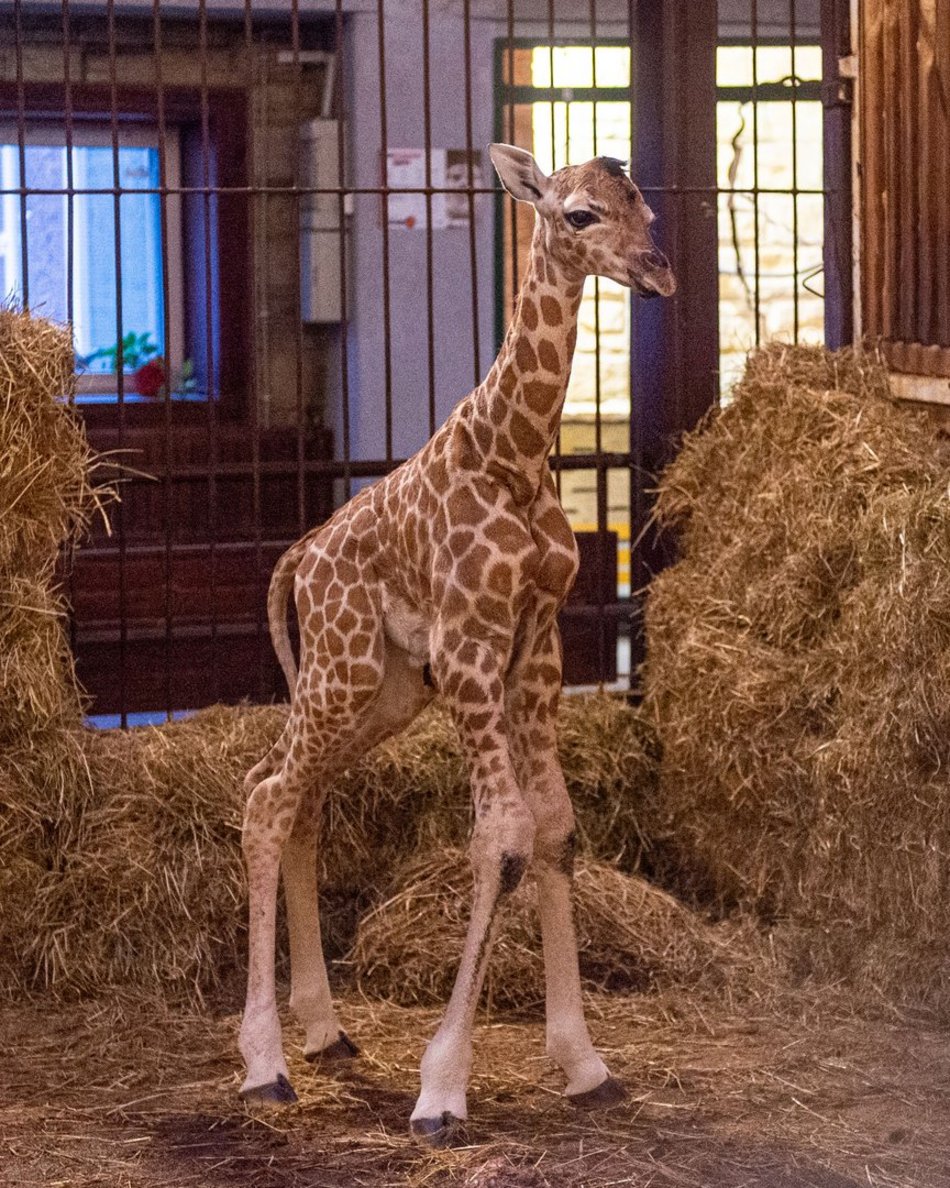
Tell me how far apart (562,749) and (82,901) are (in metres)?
1.44

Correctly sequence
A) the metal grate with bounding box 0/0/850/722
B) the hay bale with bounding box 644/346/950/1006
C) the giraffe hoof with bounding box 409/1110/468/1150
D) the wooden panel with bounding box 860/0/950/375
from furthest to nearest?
the metal grate with bounding box 0/0/850/722, the wooden panel with bounding box 860/0/950/375, the hay bale with bounding box 644/346/950/1006, the giraffe hoof with bounding box 409/1110/468/1150

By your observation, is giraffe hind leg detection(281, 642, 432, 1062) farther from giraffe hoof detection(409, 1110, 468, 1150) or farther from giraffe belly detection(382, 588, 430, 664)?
giraffe hoof detection(409, 1110, 468, 1150)

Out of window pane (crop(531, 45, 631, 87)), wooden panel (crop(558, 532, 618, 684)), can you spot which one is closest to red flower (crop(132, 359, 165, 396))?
window pane (crop(531, 45, 631, 87))

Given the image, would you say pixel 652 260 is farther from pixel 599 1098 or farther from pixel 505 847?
pixel 599 1098

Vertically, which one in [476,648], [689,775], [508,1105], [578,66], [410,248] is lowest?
[508,1105]

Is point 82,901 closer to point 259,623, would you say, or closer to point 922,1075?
point 259,623

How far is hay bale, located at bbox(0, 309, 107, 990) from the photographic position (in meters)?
4.34

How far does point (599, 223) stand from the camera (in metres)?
3.40

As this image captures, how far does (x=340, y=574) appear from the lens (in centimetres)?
381

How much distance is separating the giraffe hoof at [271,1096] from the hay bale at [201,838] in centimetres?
84

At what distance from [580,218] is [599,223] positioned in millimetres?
42

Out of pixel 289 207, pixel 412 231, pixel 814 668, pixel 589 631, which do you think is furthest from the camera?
pixel 289 207

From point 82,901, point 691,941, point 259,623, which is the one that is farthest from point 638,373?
point 82,901

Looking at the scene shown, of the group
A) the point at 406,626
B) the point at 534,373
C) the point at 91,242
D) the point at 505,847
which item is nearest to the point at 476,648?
the point at 406,626
